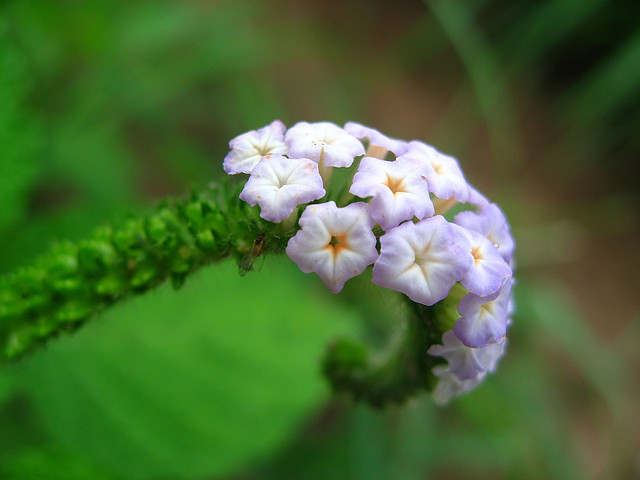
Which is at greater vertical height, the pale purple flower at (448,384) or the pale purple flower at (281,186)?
the pale purple flower at (281,186)

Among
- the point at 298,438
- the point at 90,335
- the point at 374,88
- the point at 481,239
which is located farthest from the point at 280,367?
the point at 374,88

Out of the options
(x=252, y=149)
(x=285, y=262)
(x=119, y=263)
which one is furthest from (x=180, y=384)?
(x=252, y=149)

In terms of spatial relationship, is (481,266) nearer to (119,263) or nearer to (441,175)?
(441,175)

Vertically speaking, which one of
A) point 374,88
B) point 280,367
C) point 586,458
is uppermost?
point 374,88

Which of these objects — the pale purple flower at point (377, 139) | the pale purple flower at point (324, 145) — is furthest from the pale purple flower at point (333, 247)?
the pale purple flower at point (377, 139)

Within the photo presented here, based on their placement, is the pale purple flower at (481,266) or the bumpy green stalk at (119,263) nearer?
the pale purple flower at (481,266)

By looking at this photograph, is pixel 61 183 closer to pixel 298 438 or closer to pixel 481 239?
pixel 298 438

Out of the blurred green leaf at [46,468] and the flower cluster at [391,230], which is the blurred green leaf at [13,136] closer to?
the blurred green leaf at [46,468]
